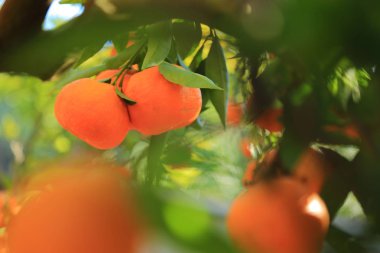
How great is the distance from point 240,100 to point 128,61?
0.10 m

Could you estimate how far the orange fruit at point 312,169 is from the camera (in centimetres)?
27

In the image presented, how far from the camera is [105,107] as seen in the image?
45 centimetres

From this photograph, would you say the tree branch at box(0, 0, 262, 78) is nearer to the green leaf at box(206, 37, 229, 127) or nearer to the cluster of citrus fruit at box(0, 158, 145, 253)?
the cluster of citrus fruit at box(0, 158, 145, 253)

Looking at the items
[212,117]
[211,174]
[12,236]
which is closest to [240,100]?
[212,117]

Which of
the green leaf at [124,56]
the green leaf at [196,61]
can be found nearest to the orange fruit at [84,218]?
the green leaf at [124,56]

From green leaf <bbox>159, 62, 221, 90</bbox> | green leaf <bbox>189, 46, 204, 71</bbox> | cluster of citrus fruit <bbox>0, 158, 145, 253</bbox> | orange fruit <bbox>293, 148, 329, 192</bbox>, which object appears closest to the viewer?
cluster of citrus fruit <bbox>0, 158, 145, 253</bbox>

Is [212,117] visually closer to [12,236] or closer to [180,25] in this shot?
[180,25]

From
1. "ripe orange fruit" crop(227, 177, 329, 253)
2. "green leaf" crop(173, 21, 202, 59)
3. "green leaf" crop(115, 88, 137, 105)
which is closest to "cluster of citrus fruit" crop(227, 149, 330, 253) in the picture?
"ripe orange fruit" crop(227, 177, 329, 253)

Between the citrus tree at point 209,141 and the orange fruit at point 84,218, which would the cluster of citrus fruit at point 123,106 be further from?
the orange fruit at point 84,218

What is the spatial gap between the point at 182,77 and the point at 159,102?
4 cm

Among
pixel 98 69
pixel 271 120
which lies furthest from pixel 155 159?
pixel 98 69

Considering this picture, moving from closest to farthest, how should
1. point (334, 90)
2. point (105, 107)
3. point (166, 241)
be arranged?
point (166, 241) → point (334, 90) → point (105, 107)

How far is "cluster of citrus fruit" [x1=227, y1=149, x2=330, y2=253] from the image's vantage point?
22cm

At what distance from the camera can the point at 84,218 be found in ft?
0.57
